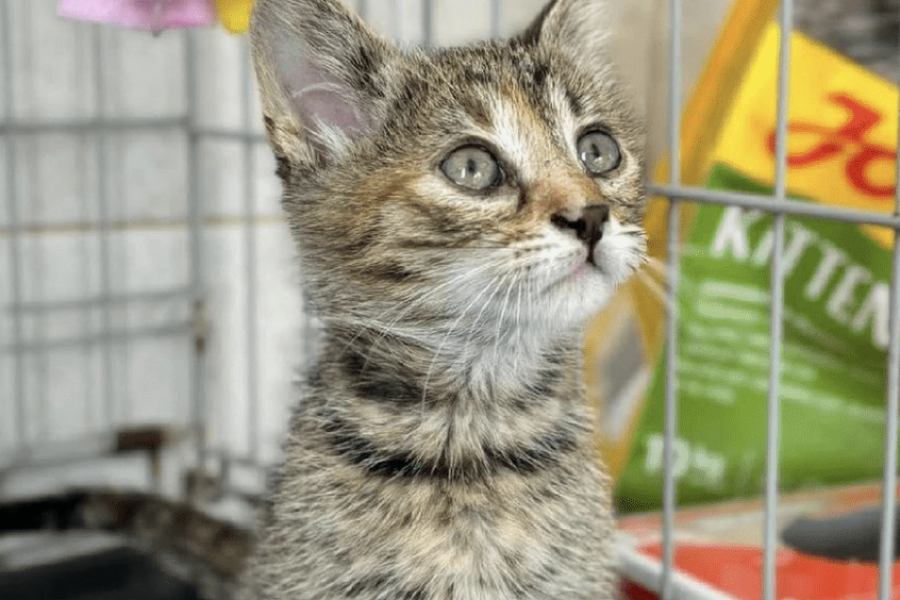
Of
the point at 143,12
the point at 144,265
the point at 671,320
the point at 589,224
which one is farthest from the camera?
the point at 144,265

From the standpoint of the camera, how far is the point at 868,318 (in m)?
1.39

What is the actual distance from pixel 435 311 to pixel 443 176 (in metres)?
0.11

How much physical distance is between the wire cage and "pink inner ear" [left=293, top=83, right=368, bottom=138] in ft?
1.87

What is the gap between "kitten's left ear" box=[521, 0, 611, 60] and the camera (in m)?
1.07

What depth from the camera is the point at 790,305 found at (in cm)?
141

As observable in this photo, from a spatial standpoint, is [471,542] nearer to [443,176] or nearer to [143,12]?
[443,176]

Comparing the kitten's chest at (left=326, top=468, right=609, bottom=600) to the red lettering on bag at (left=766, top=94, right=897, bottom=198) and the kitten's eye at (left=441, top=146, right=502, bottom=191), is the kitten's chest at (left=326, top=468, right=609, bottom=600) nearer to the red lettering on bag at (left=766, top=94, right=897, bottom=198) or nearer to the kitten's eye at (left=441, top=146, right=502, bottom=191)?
the kitten's eye at (left=441, top=146, right=502, bottom=191)

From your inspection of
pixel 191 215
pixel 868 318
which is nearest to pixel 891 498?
pixel 868 318

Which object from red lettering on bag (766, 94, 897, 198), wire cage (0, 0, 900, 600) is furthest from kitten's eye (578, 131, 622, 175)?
wire cage (0, 0, 900, 600)

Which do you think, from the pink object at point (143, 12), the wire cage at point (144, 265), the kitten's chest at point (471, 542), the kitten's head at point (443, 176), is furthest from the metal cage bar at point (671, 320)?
the wire cage at point (144, 265)

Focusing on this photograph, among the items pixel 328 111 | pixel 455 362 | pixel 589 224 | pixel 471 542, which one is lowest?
pixel 471 542

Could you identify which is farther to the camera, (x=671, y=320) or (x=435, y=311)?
(x=671, y=320)

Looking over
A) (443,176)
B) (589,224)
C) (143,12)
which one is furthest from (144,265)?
(589,224)

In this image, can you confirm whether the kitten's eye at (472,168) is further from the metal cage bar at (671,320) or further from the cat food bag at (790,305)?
the cat food bag at (790,305)
